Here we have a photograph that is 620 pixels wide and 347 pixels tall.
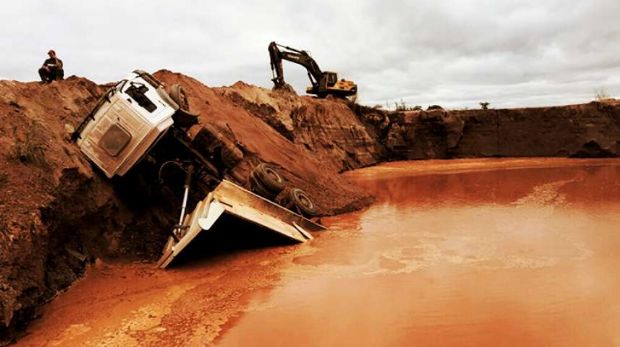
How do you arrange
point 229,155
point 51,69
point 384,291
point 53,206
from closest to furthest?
point 384,291
point 53,206
point 229,155
point 51,69

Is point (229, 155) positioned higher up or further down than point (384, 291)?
higher up

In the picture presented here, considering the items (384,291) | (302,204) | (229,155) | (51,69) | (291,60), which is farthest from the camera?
(291,60)

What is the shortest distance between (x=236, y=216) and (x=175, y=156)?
2.28 metres

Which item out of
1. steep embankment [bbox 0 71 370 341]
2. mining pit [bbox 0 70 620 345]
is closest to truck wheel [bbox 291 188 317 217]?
mining pit [bbox 0 70 620 345]

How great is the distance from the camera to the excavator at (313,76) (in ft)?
74.0

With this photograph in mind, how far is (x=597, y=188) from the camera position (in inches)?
568

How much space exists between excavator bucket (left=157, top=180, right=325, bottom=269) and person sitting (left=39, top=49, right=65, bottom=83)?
558 centimetres

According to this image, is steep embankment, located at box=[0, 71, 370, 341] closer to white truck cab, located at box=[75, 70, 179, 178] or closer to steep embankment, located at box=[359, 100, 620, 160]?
white truck cab, located at box=[75, 70, 179, 178]

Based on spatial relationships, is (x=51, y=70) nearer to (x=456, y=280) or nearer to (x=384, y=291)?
(x=384, y=291)

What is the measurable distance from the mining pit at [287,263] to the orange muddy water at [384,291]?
3cm

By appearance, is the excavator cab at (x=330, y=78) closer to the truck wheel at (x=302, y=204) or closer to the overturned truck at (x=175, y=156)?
the truck wheel at (x=302, y=204)

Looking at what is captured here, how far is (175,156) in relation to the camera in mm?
9539

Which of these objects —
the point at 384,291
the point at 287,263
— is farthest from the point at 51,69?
the point at 384,291

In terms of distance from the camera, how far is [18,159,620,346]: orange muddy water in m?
5.09
